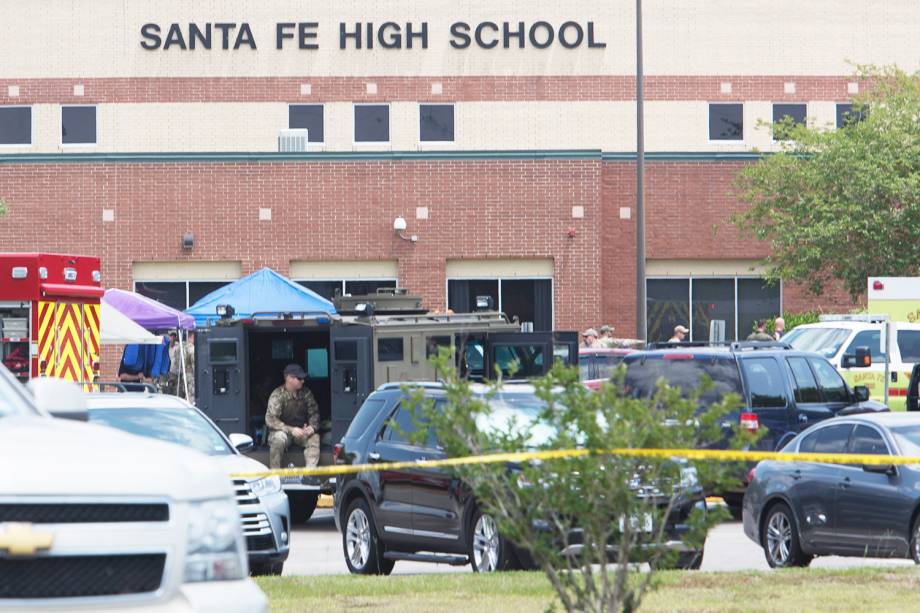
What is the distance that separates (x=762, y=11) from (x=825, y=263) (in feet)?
30.3

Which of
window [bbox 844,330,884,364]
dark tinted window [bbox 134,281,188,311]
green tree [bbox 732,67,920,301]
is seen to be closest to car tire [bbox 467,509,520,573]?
window [bbox 844,330,884,364]

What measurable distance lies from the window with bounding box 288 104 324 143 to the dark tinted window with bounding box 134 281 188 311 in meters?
5.36

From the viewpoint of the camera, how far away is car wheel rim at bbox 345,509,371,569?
48.8 feet

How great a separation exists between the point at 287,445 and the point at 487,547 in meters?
6.74

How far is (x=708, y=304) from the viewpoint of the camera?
39.8 meters

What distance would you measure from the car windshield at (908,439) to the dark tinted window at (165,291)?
25682 mm

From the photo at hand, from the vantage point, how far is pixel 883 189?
3431 cm

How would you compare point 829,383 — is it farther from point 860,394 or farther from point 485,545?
point 485,545

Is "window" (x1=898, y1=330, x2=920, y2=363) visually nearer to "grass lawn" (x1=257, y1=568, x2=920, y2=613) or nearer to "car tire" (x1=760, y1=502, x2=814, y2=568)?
"car tire" (x1=760, y1=502, x2=814, y2=568)

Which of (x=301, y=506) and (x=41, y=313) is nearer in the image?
(x=41, y=313)

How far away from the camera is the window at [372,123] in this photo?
4175 centimetres

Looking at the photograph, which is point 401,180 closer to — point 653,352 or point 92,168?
point 92,168

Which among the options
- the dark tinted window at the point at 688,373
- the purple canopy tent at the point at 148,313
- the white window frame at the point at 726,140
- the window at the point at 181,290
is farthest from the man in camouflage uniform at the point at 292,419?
the white window frame at the point at 726,140

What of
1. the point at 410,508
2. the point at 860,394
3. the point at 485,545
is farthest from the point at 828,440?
the point at 860,394
